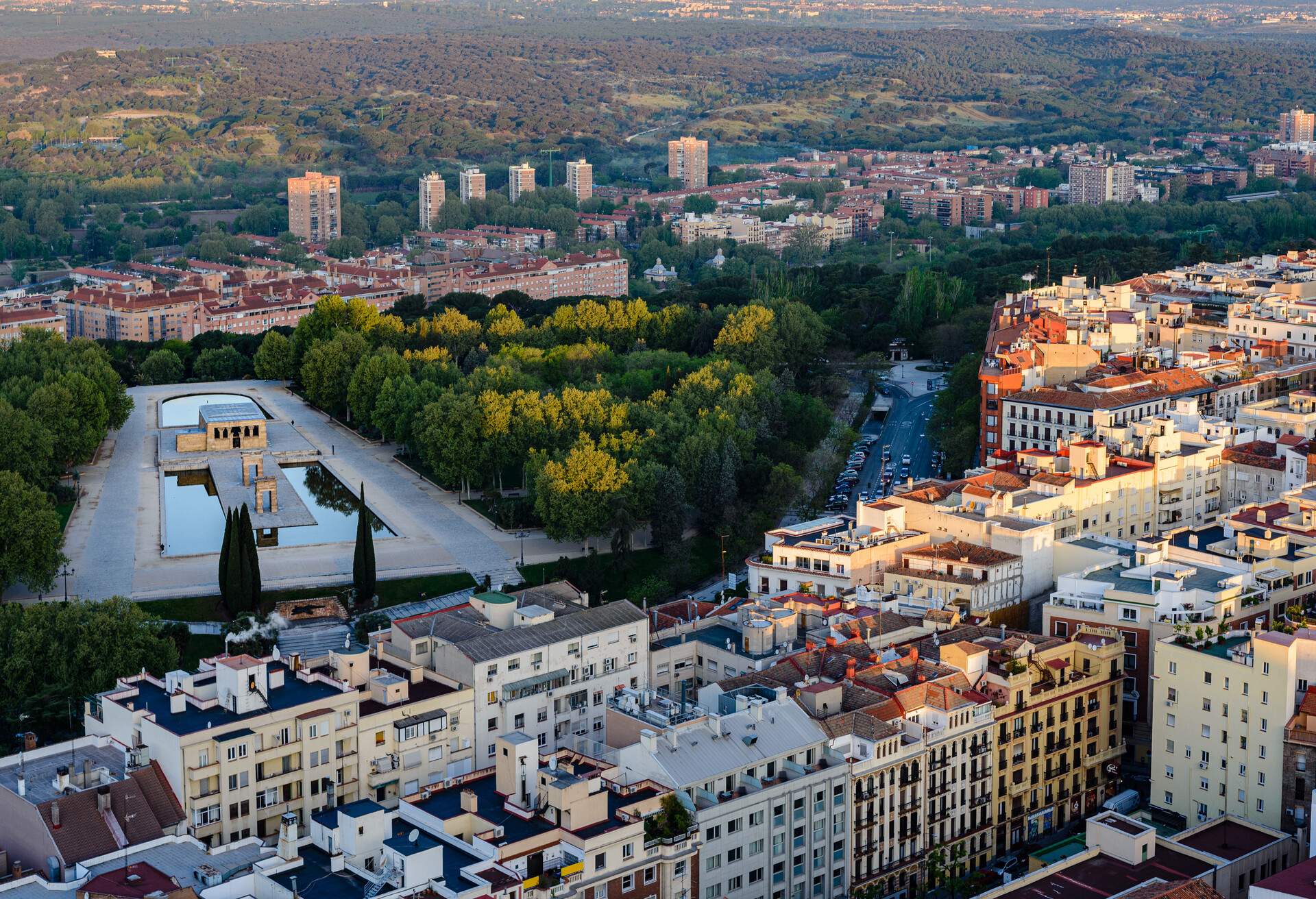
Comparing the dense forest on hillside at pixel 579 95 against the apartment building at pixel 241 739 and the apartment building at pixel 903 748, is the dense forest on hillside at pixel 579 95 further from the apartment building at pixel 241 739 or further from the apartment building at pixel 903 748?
the apartment building at pixel 903 748

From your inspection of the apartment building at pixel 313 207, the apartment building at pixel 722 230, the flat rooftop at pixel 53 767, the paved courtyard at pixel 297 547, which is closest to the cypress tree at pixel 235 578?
the paved courtyard at pixel 297 547

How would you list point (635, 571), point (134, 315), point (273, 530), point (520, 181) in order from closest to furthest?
point (635, 571), point (273, 530), point (134, 315), point (520, 181)

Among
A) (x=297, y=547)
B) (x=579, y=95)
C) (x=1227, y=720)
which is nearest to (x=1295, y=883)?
(x=1227, y=720)

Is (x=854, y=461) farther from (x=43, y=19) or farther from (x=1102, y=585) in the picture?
(x=43, y=19)

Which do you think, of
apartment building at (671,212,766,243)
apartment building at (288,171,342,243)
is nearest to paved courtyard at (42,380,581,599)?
apartment building at (671,212,766,243)

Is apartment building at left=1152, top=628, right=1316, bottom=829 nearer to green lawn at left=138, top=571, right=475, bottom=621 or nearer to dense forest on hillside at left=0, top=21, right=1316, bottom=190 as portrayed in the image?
green lawn at left=138, top=571, right=475, bottom=621

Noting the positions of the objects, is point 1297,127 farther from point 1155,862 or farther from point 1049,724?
point 1155,862

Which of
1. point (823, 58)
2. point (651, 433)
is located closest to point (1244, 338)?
point (651, 433)
